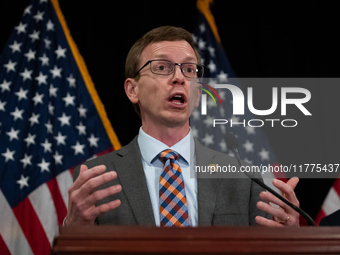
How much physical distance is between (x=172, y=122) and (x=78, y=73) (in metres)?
1.33

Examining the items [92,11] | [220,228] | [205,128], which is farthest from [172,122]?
[92,11]

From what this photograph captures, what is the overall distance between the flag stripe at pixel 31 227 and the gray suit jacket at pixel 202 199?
1.12m

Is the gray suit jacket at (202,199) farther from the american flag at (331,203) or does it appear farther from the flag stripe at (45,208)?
the american flag at (331,203)

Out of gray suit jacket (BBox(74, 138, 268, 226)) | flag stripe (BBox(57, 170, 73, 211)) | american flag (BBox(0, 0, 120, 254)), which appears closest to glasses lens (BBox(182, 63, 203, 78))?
gray suit jacket (BBox(74, 138, 268, 226))

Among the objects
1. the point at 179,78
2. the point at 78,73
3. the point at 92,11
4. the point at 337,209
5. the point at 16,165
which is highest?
the point at 92,11

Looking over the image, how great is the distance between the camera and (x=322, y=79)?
283 centimetres

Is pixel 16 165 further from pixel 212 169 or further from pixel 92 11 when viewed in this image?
pixel 212 169

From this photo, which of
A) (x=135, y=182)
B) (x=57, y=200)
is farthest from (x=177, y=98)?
(x=57, y=200)

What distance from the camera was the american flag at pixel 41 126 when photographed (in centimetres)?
244

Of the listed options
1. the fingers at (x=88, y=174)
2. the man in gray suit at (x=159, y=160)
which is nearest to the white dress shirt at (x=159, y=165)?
the man in gray suit at (x=159, y=160)

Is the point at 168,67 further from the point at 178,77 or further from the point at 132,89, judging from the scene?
the point at 132,89

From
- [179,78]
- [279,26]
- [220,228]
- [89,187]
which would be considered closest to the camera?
[220,228]

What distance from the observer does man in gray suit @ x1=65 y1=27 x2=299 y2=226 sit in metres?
1.43

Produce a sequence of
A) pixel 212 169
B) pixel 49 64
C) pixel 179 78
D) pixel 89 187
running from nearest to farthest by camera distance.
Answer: pixel 89 187 < pixel 212 169 < pixel 179 78 < pixel 49 64
